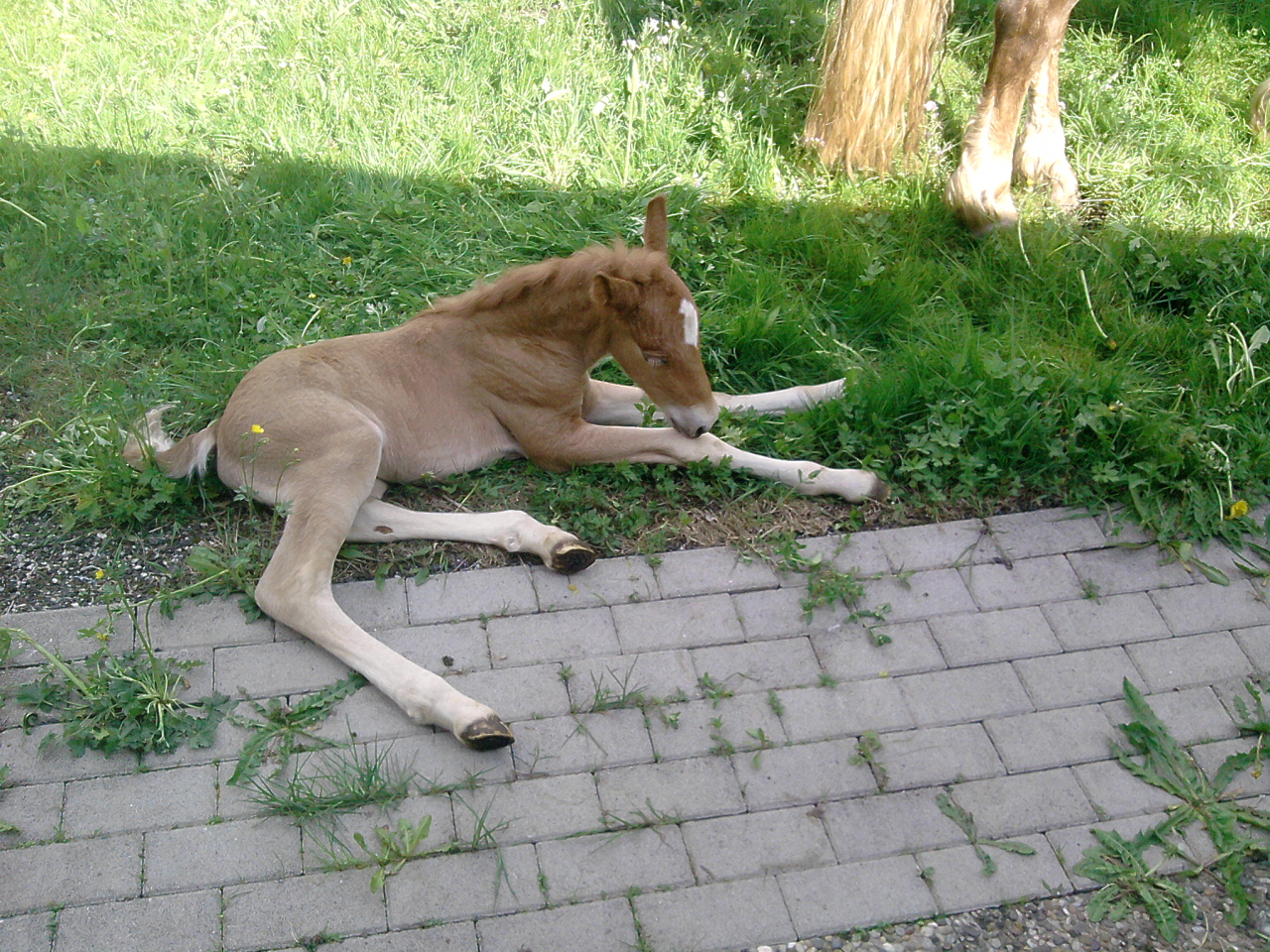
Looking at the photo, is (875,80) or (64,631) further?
(875,80)

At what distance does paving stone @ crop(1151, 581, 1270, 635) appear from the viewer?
3.47m

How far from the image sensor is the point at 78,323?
187 inches

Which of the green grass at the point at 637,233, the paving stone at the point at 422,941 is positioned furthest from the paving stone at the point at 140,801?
the green grass at the point at 637,233

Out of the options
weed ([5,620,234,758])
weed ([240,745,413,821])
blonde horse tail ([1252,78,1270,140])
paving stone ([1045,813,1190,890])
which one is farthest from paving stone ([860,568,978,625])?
blonde horse tail ([1252,78,1270,140])

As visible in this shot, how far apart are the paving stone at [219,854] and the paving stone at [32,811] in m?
0.28

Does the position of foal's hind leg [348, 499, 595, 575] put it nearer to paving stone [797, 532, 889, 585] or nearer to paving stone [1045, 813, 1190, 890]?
paving stone [797, 532, 889, 585]

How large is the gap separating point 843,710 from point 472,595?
1.28 metres

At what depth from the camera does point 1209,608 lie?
3.53 m

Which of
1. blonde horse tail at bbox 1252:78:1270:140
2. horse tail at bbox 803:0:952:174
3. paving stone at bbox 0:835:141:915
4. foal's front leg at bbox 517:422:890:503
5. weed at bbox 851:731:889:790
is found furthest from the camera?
blonde horse tail at bbox 1252:78:1270:140

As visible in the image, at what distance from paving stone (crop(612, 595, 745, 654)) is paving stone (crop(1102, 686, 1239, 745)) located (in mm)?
1188

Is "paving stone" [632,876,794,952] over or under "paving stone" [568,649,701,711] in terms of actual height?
under

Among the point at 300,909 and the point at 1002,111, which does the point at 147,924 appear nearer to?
the point at 300,909

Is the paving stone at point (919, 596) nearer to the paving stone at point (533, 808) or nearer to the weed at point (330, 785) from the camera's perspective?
the paving stone at point (533, 808)

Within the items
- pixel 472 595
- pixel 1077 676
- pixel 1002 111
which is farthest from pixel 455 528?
pixel 1002 111
